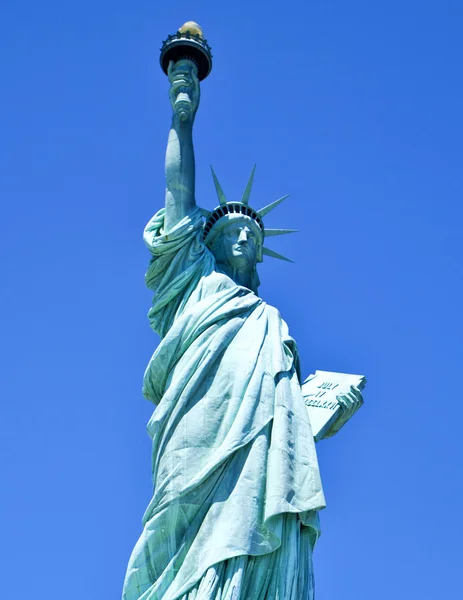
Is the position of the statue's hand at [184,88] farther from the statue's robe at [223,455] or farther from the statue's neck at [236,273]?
the statue's neck at [236,273]

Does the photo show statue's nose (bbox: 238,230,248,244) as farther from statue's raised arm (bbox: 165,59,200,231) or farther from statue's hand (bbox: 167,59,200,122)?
statue's hand (bbox: 167,59,200,122)

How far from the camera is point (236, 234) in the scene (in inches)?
673

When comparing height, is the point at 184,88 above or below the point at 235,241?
above

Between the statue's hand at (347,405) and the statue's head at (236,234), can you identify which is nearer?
the statue's hand at (347,405)

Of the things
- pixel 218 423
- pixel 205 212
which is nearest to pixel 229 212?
pixel 205 212

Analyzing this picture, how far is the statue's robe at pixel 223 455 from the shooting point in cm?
1376

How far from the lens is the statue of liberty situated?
543 inches

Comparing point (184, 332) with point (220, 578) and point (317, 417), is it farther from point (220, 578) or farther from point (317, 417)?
point (220, 578)

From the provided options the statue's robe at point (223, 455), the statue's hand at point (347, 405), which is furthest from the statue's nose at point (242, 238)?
the statue's hand at point (347, 405)

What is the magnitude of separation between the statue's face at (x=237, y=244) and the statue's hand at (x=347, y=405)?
6.80ft

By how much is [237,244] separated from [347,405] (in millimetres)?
2425

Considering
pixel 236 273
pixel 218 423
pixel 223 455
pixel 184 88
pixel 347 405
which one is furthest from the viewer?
pixel 184 88

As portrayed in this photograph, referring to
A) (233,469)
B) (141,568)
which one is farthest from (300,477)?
(141,568)

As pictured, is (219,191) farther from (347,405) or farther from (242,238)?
(347,405)
